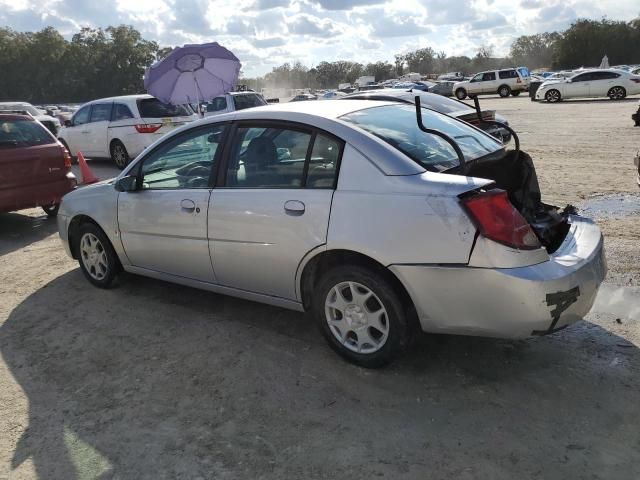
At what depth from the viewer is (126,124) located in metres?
12.1

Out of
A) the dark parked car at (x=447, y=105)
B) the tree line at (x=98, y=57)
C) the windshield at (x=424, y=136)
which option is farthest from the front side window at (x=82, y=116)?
the tree line at (x=98, y=57)

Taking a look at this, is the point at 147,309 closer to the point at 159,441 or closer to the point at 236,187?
the point at 236,187

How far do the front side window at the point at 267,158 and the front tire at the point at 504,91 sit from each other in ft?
121

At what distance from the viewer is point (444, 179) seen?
2996 millimetres

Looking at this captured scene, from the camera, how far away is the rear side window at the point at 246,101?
1387 cm

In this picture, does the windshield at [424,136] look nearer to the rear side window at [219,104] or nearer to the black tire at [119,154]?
the black tire at [119,154]

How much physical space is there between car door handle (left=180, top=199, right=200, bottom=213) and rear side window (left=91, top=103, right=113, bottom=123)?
9.60 meters

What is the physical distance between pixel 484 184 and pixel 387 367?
1247mm

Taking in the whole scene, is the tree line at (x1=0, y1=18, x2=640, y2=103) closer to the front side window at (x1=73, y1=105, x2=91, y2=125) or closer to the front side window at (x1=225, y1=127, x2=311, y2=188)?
the front side window at (x1=73, y1=105, x2=91, y2=125)

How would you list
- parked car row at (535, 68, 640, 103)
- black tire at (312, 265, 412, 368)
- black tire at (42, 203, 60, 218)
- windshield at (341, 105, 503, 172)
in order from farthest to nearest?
1. parked car row at (535, 68, 640, 103)
2. black tire at (42, 203, 60, 218)
3. windshield at (341, 105, 503, 172)
4. black tire at (312, 265, 412, 368)

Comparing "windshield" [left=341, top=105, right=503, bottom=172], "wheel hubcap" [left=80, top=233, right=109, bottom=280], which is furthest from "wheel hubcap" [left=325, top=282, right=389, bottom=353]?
"wheel hubcap" [left=80, top=233, right=109, bottom=280]

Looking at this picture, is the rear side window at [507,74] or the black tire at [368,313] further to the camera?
the rear side window at [507,74]

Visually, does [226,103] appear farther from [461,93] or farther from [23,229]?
[461,93]

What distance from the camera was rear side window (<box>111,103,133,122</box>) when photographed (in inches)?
477
